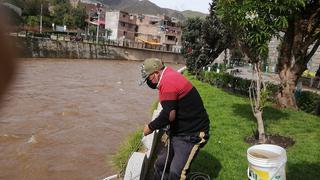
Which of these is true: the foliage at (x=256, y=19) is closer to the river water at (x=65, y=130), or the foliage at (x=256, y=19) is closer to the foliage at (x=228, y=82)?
the river water at (x=65, y=130)

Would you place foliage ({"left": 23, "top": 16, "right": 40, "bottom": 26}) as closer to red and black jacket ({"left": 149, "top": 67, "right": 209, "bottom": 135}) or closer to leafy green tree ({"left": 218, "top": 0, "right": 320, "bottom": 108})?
red and black jacket ({"left": 149, "top": 67, "right": 209, "bottom": 135})

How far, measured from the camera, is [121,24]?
82125 millimetres

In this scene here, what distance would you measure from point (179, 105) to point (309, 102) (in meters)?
10.7

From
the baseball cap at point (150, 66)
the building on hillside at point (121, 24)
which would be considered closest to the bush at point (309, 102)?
the baseball cap at point (150, 66)

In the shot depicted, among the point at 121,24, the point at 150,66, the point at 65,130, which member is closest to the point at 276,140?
the point at 150,66

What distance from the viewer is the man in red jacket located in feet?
14.9

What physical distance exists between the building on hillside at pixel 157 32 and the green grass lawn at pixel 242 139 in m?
72.3

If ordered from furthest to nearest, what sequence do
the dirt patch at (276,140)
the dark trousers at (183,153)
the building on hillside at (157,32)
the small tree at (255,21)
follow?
1. the building on hillside at (157,32)
2. the small tree at (255,21)
3. the dirt patch at (276,140)
4. the dark trousers at (183,153)

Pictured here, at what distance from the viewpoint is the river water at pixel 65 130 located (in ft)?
27.2

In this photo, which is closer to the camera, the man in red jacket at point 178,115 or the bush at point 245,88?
the man in red jacket at point 178,115

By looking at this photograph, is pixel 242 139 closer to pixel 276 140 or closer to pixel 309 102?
pixel 276 140

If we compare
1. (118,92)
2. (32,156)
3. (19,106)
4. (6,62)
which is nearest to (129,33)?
(118,92)

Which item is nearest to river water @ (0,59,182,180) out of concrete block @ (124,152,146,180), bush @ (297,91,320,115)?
concrete block @ (124,152,146,180)

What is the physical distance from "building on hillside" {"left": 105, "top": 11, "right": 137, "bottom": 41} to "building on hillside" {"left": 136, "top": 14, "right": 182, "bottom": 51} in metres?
1.84
